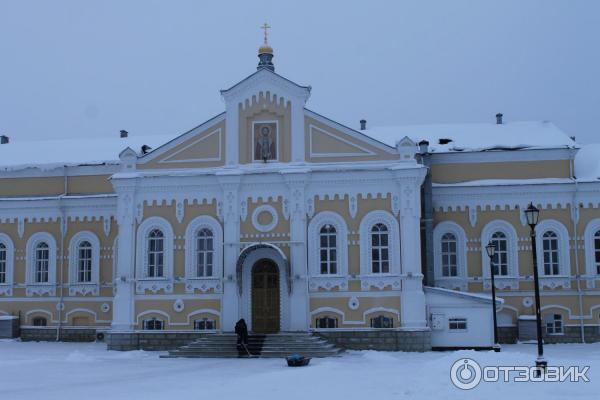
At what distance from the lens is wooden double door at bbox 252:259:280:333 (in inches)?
1184

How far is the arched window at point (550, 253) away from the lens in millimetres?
33463

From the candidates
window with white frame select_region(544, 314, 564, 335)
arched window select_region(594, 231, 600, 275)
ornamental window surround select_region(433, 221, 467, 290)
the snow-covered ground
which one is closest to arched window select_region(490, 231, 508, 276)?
ornamental window surround select_region(433, 221, 467, 290)

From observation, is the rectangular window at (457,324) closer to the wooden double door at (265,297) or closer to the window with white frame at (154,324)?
the wooden double door at (265,297)

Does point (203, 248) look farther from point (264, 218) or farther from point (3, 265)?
point (3, 265)

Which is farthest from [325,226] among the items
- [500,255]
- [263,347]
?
[500,255]

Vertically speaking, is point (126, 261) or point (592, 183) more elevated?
point (592, 183)

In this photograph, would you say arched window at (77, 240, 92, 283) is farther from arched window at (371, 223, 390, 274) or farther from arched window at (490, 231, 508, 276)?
arched window at (490, 231, 508, 276)

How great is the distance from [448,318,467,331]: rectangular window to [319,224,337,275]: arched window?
15.9 ft

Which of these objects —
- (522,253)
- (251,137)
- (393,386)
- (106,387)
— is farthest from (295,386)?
(522,253)

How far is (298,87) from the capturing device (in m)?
31.0

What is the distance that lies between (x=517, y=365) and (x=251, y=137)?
15290 mm

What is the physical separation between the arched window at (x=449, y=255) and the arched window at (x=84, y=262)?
16.4 m

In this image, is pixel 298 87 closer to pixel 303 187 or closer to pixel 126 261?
pixel 303 187

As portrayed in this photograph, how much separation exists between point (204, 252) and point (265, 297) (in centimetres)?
322
